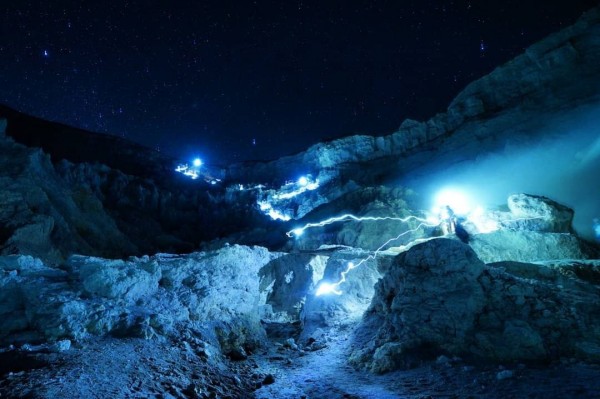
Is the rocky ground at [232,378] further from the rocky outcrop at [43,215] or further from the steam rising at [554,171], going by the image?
the steam rising at [554,171]

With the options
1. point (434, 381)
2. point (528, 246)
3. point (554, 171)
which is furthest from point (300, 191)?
point (434, 381)

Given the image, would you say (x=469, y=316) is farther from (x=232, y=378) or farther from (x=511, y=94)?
(x=511, y=94)

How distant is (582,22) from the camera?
41.7 meters

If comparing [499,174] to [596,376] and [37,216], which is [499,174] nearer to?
[596,376]

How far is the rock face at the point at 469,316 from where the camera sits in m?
7.27

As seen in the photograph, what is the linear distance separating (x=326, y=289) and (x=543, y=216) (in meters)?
16.3

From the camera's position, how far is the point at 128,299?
8.44m

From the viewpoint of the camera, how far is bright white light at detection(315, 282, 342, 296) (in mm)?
15016

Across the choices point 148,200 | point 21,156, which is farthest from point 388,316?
point 148,200

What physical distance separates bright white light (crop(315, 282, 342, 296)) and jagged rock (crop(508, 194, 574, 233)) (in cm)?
1461

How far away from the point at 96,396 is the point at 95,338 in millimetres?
2331

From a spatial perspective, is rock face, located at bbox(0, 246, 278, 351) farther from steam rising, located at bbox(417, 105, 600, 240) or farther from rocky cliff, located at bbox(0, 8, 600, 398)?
steam rising, located at bbox(417, 105, 600, 240)

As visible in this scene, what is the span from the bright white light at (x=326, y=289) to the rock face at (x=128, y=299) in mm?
3599

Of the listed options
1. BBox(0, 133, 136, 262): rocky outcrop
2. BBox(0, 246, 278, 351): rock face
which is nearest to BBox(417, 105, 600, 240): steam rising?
BBox(0, 246, 278, 351): rock face
